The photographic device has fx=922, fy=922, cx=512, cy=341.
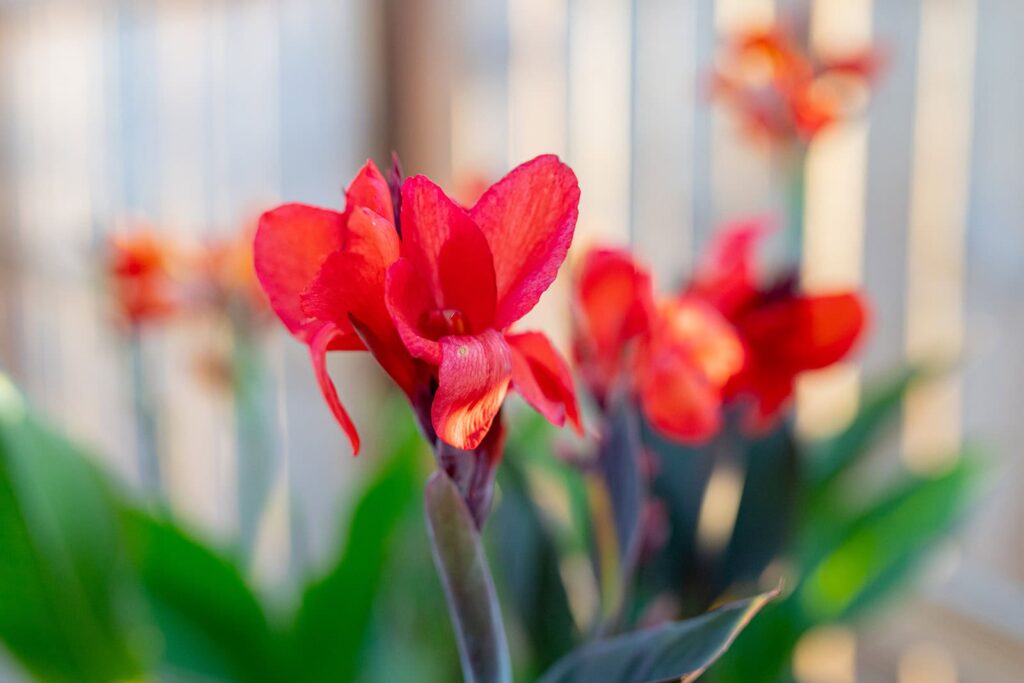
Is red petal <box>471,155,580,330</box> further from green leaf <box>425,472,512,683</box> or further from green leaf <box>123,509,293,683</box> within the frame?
green leaf <box>123,509,293,683</box>

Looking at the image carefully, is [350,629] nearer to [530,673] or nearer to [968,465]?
[530,673]

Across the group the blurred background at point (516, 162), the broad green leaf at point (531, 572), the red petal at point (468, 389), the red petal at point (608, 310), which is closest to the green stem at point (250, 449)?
the blurred background at point (516, 162)

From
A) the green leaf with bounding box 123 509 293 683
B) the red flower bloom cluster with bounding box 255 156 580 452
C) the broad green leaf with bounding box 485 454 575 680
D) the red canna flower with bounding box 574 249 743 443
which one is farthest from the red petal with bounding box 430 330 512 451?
the green leaf with bounding box 123 509 293 683

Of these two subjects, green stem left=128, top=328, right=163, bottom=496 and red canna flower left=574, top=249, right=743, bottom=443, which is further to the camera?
green stem left=128, top=328, right=163, bottom=496

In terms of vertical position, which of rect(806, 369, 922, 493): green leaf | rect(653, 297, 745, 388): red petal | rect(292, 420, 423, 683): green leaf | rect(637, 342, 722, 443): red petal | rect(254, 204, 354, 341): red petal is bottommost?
rect(292, 420, 423, 683): green leaf

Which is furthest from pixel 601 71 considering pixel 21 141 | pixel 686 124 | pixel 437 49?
pixel 21 141

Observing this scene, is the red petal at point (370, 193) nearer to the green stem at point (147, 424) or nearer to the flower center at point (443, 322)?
the flower center at point (443, 322)
